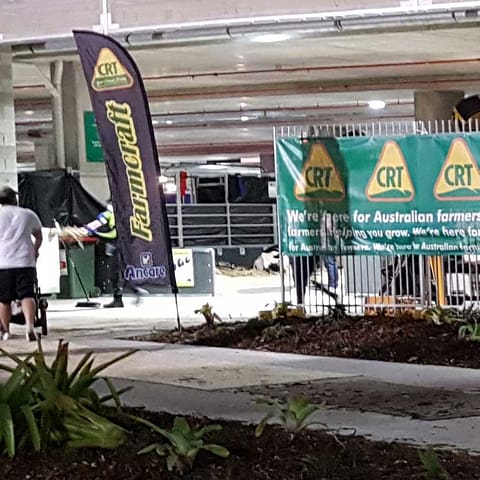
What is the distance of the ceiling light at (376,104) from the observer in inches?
1176

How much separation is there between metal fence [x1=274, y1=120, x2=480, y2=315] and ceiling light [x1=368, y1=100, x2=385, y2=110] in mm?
13573

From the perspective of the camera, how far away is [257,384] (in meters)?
10.2

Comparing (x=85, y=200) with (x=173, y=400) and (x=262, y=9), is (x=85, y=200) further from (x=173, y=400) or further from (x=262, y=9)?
(x=173, y=400)

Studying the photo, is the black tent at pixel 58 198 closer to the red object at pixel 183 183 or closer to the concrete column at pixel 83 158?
the concrete column at pixel 83 158

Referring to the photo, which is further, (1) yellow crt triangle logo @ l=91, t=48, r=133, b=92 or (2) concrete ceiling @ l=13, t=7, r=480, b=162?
(2) concrete ceiling @ l=13, t=7, r=480, b=162

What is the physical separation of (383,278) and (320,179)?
64.7 inches

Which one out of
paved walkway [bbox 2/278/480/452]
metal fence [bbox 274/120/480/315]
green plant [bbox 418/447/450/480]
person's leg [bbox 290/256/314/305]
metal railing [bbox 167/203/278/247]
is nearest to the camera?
green plant [bbox 418/447/450/480]

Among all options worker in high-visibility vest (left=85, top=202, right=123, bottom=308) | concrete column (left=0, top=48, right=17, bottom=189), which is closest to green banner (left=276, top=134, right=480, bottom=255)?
concrete column (left=0, top=48, right=17, bottom=189)

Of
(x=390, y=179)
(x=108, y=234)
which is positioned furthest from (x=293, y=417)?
(x=108, y=234)

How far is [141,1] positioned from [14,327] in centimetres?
477

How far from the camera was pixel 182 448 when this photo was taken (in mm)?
6324

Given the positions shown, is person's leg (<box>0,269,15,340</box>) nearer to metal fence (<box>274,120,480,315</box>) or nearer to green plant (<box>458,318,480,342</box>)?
metal fence (<box>274,120,480,315</box>)

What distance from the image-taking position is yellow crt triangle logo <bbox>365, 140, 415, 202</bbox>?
14.2 m

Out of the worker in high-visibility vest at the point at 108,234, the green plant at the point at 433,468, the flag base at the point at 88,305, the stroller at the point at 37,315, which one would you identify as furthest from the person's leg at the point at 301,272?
the green plant at the point at 433,468
